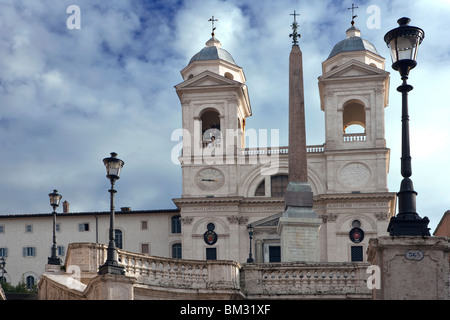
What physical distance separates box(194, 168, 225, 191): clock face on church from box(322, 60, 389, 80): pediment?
13828 mm

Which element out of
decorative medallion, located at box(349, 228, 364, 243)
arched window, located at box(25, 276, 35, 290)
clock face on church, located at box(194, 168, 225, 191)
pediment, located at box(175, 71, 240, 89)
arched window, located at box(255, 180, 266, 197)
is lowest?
arched window, located at box(25, 276, 35, 290)

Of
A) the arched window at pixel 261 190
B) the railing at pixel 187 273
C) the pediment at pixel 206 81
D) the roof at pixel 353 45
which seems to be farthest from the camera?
the roof at pixel 353 45

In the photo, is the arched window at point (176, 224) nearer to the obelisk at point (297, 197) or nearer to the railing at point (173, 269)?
the obelisk at point (297, 197)

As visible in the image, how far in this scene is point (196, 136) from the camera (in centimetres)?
8069

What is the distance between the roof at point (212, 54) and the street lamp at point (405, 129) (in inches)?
2699

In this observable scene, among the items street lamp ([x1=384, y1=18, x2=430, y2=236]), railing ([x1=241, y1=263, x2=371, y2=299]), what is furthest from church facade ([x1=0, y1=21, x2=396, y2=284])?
street lamp ([x1=384, y1=18, x2=430, y2=236])

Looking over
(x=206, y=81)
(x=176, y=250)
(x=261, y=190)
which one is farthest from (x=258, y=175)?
(x=176, y=250)

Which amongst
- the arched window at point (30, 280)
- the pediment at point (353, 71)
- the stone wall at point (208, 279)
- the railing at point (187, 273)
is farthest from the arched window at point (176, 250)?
the railing at point (187, 273)

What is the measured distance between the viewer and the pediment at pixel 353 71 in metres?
80.1

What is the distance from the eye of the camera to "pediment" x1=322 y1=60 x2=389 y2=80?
80125mm

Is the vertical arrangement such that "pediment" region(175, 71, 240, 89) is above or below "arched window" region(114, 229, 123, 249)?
above

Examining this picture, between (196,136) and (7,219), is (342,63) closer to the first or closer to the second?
(196,136)

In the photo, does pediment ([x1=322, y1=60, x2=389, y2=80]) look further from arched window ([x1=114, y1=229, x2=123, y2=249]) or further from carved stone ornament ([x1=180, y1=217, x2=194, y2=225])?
arched window ([x1=114, y1=229, x2=123, y2=249])
